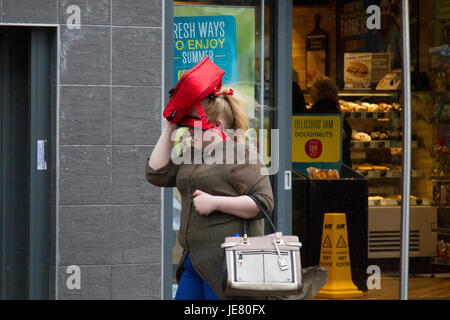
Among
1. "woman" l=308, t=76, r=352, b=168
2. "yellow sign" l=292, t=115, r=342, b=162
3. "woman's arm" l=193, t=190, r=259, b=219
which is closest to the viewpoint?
"woman's arm" l=193, t=190, r=259, b=219

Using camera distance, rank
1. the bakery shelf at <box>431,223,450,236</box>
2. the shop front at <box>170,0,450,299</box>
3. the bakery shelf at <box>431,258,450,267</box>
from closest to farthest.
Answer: the shop front at <box>170,0,450,299</box> < the bakery shelf at <box>431,258,450,267</box> < the bakery shelf at <box>431,223,450,236</box>

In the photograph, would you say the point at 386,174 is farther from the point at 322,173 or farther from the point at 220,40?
the point at 220,40

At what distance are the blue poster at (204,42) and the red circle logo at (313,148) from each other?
1258 millimetres

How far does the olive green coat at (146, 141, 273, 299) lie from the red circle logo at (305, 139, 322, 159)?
3.54m

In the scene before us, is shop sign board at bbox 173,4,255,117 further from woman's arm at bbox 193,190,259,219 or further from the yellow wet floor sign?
woman's arm at bbox 193,190,259,219

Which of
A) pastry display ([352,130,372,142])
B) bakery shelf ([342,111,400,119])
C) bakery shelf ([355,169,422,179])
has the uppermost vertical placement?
bakery shelf ([342,111,400,119])

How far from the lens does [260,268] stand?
3799 millimetres

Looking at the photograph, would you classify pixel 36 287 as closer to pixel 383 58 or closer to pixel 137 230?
pixel 137 230

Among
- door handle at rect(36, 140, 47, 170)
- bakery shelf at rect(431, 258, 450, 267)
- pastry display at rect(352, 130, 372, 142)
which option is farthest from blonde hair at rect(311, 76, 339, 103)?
door handle at rect(36, 140, 47, 170)

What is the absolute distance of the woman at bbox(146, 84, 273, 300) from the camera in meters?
4.02

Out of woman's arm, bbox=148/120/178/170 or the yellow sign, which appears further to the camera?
the yellow sign
